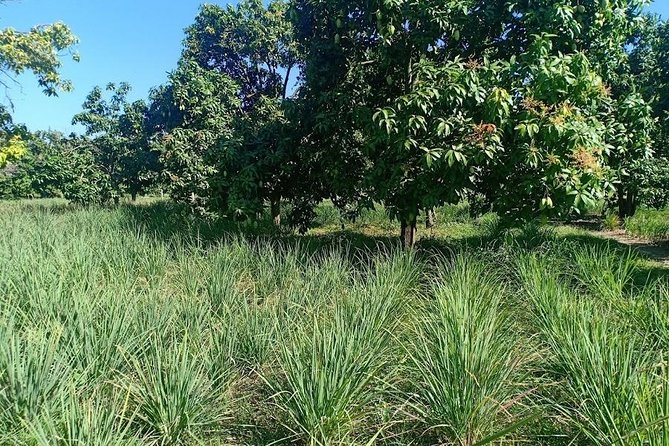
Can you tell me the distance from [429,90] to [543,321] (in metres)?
2.42

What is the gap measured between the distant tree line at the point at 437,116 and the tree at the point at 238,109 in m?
0.04

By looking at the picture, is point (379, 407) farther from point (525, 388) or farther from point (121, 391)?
point (121, 391)

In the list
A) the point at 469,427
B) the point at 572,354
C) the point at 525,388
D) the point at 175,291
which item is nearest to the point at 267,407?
the point at 469,427

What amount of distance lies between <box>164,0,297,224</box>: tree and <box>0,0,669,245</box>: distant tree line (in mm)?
41

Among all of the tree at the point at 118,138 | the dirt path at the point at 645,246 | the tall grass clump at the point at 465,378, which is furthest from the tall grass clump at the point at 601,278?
the tree at the point at 118,138

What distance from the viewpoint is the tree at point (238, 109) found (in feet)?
19.6

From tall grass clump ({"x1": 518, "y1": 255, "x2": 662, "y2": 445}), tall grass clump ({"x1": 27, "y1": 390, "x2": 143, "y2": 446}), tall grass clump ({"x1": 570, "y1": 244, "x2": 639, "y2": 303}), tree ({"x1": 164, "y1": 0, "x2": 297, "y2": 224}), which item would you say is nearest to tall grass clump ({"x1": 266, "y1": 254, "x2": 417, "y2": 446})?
tall grass clump ({"x1": 27, "y1": 390, "x2": 143, "y2": 446})

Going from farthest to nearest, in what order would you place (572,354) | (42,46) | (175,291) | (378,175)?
(42,46) → (378,175) → (175,291) → (572,354)

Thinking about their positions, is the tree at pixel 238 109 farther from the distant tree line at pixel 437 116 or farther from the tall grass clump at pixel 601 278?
the tall grass clump at pixel 601 278

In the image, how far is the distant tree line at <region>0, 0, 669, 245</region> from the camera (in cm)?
398

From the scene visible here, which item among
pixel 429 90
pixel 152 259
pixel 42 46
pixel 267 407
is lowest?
pixel 267 407

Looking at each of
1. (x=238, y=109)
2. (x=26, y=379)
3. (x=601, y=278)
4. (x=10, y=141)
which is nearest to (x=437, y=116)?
(x=601, y=278)

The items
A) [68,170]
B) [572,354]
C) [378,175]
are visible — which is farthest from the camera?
[68,170]

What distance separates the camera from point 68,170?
12.4 metres
